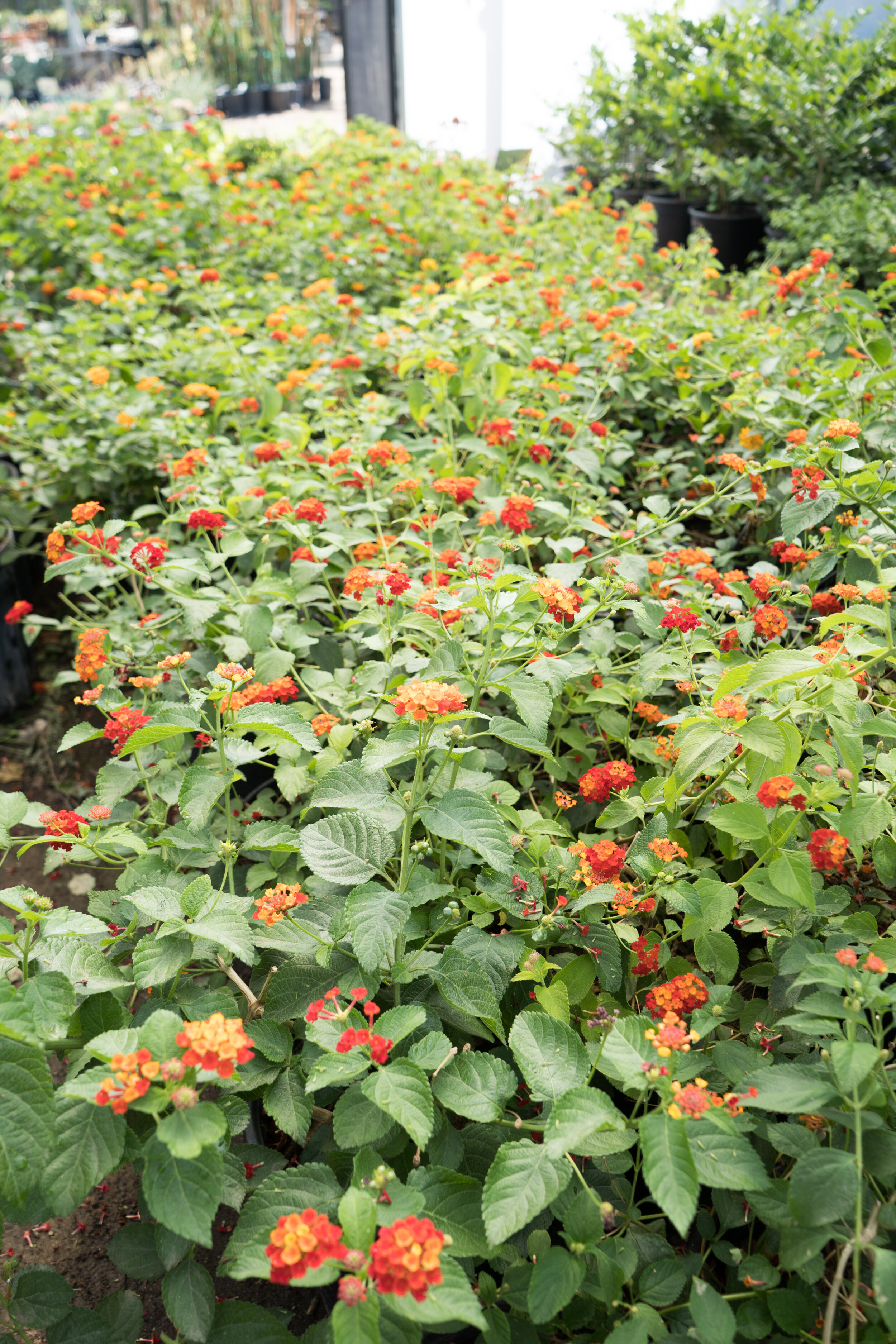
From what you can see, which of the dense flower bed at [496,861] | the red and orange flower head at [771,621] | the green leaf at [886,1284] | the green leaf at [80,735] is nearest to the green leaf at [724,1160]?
the dense flower bed at [496,861]

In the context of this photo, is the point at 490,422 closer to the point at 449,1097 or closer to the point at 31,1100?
the point at 449,1097

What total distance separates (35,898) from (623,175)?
665 cm

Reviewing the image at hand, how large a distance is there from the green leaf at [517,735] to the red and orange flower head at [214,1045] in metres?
0.55

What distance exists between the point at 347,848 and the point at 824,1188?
658mm

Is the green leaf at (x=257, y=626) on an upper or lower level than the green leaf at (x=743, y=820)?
upper

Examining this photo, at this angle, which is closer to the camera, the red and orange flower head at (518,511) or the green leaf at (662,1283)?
the green leaf at (662,1283)

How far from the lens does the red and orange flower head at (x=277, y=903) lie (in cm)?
101

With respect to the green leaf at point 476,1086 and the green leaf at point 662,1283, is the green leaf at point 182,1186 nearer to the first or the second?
the green leaf at point 476,1086

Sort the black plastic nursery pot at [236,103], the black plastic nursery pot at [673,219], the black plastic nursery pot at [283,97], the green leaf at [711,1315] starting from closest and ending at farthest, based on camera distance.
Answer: the green leaf at [711,1315], the black plastic nursery pot at [673,219], the black plastic nursery pot at [236,103], the black plastic nursery pot at [283,97]

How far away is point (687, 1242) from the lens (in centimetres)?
108

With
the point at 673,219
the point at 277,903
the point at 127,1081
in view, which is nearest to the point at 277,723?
the point at 277,903

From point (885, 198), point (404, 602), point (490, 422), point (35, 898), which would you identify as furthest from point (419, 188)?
point (35, 898)

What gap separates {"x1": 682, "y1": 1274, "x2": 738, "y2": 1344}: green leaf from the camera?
2.73 feet

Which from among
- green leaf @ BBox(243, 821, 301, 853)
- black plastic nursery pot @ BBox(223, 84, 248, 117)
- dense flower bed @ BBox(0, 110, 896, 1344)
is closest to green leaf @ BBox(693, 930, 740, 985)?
dense flower bed @ BBox(0, 110, 896, 1344)
